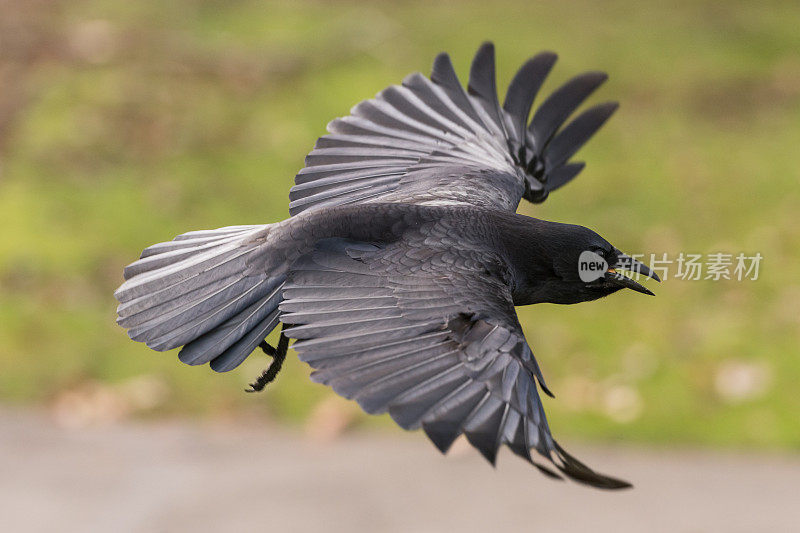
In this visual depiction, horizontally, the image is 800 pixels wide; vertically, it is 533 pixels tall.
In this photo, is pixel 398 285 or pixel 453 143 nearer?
pixel 398 285

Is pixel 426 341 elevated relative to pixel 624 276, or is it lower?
lower

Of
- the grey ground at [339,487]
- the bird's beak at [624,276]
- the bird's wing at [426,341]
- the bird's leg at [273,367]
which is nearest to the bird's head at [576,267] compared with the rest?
the bird's beak at [624,276]

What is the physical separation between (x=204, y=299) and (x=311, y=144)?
282 inches

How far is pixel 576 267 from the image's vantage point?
157 inches

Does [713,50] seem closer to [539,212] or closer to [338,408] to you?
[539,212]

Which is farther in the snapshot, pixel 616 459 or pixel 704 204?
pixel 704 204

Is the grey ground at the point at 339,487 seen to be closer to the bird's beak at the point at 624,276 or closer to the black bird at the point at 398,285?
the black bird at the point at 398,285

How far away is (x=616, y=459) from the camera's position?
275 inches

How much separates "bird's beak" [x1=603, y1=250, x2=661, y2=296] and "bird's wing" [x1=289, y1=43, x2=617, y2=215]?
0.63 m

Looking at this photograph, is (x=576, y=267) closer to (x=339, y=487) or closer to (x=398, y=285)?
(x=398, y=285)

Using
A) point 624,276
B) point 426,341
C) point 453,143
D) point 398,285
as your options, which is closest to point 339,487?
point 453,143

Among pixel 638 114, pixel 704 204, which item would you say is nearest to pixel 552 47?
pixel 638 114

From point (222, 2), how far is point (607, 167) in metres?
6.61

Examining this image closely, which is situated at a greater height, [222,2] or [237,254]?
[222,2]
